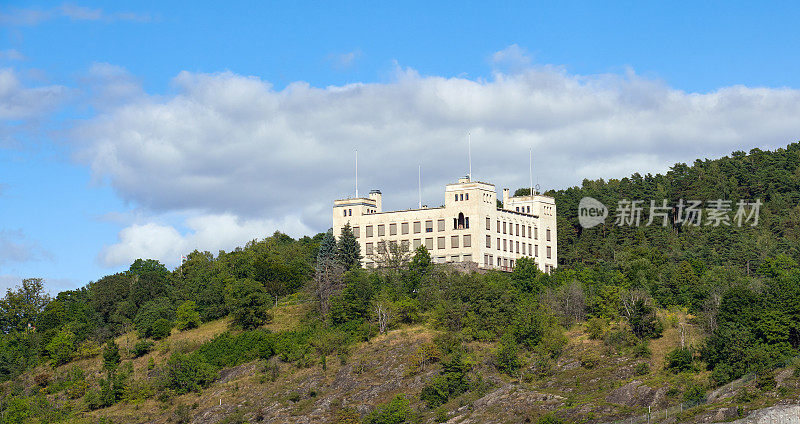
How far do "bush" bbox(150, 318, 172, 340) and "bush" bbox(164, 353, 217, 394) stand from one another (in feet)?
49.7

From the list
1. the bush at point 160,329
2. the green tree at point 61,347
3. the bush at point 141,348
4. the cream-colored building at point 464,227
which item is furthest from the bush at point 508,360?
the green tree at point 61,347

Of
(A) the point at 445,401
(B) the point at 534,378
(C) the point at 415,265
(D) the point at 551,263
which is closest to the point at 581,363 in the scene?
(B) the point at 534,378

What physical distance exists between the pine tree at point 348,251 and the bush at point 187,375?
27.3 metres

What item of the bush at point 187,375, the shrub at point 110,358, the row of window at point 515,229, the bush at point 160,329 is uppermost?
the row of window at point 515,229

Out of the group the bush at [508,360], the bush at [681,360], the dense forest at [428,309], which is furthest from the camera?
the bush at [508,360]

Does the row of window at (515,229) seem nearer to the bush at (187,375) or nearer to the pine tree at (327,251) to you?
the pine tree at (327,251)

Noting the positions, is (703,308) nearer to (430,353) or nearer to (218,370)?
(430,353)

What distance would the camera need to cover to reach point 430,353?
4906 inches

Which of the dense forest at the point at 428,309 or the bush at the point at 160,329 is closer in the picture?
the dense forest at the point at 428,309

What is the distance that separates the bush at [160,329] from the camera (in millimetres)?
149500

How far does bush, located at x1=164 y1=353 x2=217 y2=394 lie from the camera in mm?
131375

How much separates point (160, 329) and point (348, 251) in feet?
87.7

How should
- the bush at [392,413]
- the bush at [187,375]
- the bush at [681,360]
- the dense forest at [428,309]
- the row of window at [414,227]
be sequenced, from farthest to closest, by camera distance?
the row of window at [414,227]
the bush at [187,375]
the dense forest at [428,309]
the bush at [392,413]
the bush at [681,360]

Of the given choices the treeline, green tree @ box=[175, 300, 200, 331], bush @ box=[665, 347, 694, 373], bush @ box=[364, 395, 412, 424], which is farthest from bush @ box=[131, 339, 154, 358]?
bush @ box=[665, 347, 694, 373]
